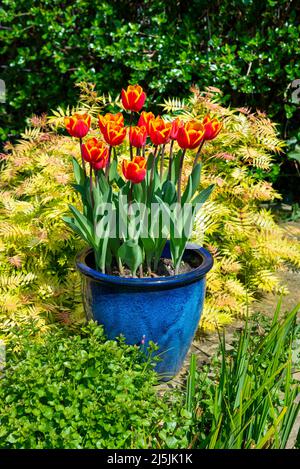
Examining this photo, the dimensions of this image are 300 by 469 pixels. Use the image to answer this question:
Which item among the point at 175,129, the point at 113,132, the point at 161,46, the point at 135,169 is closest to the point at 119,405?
the point at 135,169

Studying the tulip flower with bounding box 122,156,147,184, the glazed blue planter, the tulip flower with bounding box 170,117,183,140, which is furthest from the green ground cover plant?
the tulip flower with bounding box 170,117,183,140

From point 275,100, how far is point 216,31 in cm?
70

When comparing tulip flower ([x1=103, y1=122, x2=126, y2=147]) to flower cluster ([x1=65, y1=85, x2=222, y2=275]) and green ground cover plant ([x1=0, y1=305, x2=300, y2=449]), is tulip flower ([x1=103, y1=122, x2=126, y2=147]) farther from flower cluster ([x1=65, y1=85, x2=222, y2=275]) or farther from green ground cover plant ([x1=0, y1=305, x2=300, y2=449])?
green ground cover plant ([x1=0, y1=305, x2=300, y2=449])

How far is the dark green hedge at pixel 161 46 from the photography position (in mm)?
4574

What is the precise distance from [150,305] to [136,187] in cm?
51

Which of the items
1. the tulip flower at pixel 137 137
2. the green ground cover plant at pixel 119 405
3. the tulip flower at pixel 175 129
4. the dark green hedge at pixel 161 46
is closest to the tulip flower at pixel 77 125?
the tulip flower at pixel 137 137

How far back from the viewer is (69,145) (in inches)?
143

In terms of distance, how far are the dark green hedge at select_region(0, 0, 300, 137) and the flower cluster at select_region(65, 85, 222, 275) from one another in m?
1.89

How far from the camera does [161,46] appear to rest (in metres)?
4.56

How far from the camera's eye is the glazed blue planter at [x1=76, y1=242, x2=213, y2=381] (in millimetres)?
2730

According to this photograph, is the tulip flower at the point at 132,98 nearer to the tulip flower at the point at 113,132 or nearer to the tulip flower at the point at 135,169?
the tulip flower at the point at 113,132

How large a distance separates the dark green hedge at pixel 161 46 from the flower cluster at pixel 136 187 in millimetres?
1894
